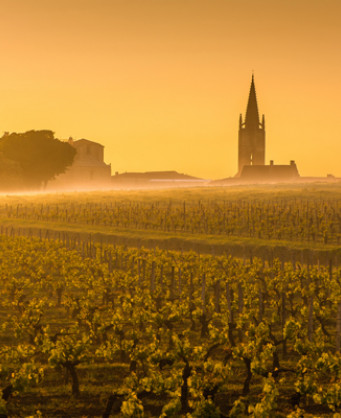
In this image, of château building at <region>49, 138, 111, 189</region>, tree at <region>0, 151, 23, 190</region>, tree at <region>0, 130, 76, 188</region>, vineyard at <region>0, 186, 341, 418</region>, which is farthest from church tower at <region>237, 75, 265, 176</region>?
vineyard at <region>0, 186, 341, 418</region>

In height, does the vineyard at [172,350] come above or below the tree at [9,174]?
below

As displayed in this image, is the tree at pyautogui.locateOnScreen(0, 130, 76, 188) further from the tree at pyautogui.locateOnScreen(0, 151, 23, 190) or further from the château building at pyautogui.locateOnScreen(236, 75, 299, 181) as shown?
the château building at pyautogui.locateOnScreen(236, 75, 299, 181)

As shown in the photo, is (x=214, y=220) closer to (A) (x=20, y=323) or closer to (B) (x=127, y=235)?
(B) (x=127, y=235)

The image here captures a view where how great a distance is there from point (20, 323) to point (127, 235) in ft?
79.7

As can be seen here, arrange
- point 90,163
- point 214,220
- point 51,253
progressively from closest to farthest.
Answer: point 51,253, point 214,220, point 90,163

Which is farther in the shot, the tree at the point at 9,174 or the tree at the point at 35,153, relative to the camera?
the tree at the point at 35,153

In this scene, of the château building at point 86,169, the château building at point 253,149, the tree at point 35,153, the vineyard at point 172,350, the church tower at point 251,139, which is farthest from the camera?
the church tower at point 251,139

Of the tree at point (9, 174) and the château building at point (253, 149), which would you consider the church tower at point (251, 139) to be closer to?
the château building at point (253, 149)

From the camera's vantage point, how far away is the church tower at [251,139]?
14325cm

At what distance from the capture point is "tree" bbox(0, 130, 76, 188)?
86.3 m

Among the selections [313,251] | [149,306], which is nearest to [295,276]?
[149,306]

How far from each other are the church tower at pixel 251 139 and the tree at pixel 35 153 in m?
64.0

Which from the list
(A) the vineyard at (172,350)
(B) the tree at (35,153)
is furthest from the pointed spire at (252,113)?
(A) the vineyard at (172,350)

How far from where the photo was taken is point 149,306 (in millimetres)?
14617
